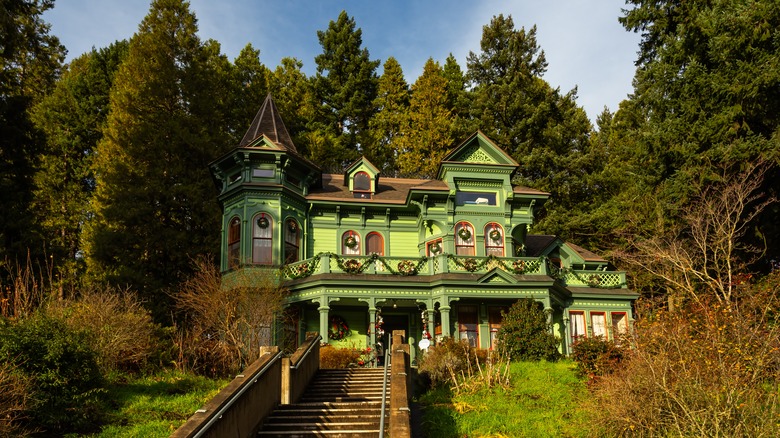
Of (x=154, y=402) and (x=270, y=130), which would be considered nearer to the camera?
Result: (x=154, y=402)

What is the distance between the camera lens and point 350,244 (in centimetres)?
2736

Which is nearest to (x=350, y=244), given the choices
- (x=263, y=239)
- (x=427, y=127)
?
(x=263, y=239)

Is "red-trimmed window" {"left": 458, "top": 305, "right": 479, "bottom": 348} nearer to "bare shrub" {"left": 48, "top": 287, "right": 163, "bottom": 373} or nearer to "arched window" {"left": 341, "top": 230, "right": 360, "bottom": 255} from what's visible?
"arched window" {"left": 341, "top": 230, "right": 360, "bottom": 255}

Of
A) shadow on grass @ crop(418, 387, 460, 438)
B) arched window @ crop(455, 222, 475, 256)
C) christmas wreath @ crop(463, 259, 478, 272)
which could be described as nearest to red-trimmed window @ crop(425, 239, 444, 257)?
arched window @ crop(455, 222, 475, 256)

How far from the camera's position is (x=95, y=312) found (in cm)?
1662

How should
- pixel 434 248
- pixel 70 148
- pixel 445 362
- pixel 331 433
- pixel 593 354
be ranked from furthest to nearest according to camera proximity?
pixel 70 148
pixel 434 248
pixel 445 362
pixel 593 354
pixel 331 433

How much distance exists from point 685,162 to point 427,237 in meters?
10.4

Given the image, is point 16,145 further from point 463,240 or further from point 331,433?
point 331,433

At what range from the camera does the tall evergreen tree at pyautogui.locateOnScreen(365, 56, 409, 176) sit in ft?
145

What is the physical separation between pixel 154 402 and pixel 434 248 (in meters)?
14.9

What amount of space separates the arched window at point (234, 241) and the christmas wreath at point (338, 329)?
442 cm

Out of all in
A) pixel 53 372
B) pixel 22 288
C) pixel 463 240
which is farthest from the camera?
pixel 463 240

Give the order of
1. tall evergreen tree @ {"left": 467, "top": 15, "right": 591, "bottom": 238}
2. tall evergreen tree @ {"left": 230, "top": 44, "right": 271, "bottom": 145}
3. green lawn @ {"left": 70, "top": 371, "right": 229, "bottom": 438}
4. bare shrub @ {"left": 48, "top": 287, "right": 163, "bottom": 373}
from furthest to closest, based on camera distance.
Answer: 1. tall evergreen tree @ {"left": 467, "top": 15, "right": 591, "bottom": 238}
2. tall evergreen tree @ {"left": 230, "top": 44, "right": 271, "bottom": 145}
3. bare shrub @ {"left": 48, "top": 287, "right": 163, "bottom": 373}
4. green lawn @ {"left": 70, "top": 371, "right": 229, "bottom": 438}

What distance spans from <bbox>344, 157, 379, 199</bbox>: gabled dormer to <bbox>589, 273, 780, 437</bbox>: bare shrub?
16458 mm
